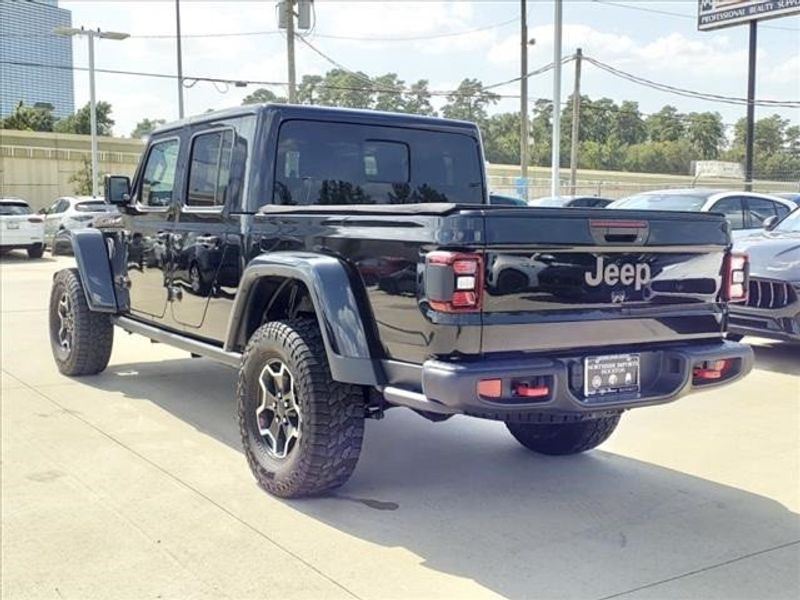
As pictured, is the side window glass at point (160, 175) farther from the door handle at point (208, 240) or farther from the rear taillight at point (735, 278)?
the rear taillight at point (735, 278)

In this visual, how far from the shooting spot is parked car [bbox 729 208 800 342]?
24.2 ft

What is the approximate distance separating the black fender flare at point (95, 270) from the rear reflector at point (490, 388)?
13.4ft

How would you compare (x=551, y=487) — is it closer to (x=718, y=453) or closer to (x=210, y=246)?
(x=718, y=453)

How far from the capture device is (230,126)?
202 inches

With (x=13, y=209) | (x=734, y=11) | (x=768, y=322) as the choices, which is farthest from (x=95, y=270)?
(x=734, y=11)

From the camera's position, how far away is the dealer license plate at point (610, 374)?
3.69 meters

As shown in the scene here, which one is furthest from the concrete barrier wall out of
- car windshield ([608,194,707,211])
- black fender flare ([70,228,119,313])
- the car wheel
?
black fender flare ([70,228,119,313])

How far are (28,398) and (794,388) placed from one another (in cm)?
605

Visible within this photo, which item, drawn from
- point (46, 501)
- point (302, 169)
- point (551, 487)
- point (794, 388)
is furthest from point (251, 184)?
point (794, 388)

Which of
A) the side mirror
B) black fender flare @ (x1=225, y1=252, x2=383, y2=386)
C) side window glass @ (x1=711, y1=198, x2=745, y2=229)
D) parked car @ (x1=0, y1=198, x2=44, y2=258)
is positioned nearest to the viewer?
black fender flare @ (x1=225, y1=252, x2=383, y2=386)

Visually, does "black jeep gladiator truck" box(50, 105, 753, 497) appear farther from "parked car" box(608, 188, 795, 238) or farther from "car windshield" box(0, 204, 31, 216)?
"car windshield" box(0, 204, 31, 216)

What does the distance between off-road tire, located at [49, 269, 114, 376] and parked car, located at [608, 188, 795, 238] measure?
6.58m

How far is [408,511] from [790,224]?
5.83 m

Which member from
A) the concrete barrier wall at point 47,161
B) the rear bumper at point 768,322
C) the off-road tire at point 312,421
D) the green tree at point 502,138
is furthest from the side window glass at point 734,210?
the green tree at point 502,138
